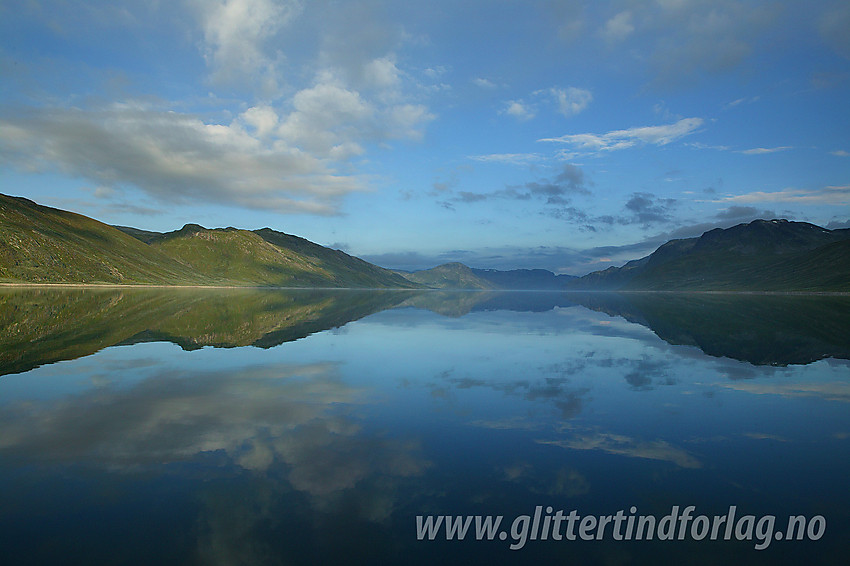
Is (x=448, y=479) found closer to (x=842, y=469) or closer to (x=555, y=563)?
(x=555, y=563)

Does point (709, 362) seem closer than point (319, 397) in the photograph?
No

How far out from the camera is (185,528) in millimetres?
8117

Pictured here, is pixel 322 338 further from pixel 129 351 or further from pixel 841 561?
pixel 841 561

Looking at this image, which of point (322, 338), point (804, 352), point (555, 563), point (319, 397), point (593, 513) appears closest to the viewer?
point (555, 563)

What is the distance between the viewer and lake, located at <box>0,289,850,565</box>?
784 cm

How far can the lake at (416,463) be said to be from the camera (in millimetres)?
7840

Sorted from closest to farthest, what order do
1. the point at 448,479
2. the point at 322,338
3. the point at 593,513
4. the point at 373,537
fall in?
1. the point at 373,537
2. the point at 593,513
3. the point at 448,479
4. the point at 322,338

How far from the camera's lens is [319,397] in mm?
18109

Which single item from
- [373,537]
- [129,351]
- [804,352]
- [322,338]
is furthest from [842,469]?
[129,351]

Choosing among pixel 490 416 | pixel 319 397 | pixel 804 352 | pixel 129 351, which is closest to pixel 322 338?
pixel 129 351

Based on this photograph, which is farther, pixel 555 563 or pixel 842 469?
pixel 842 469

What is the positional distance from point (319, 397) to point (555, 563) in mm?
12883

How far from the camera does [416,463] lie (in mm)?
11359

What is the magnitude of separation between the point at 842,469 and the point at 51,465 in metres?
21.6
